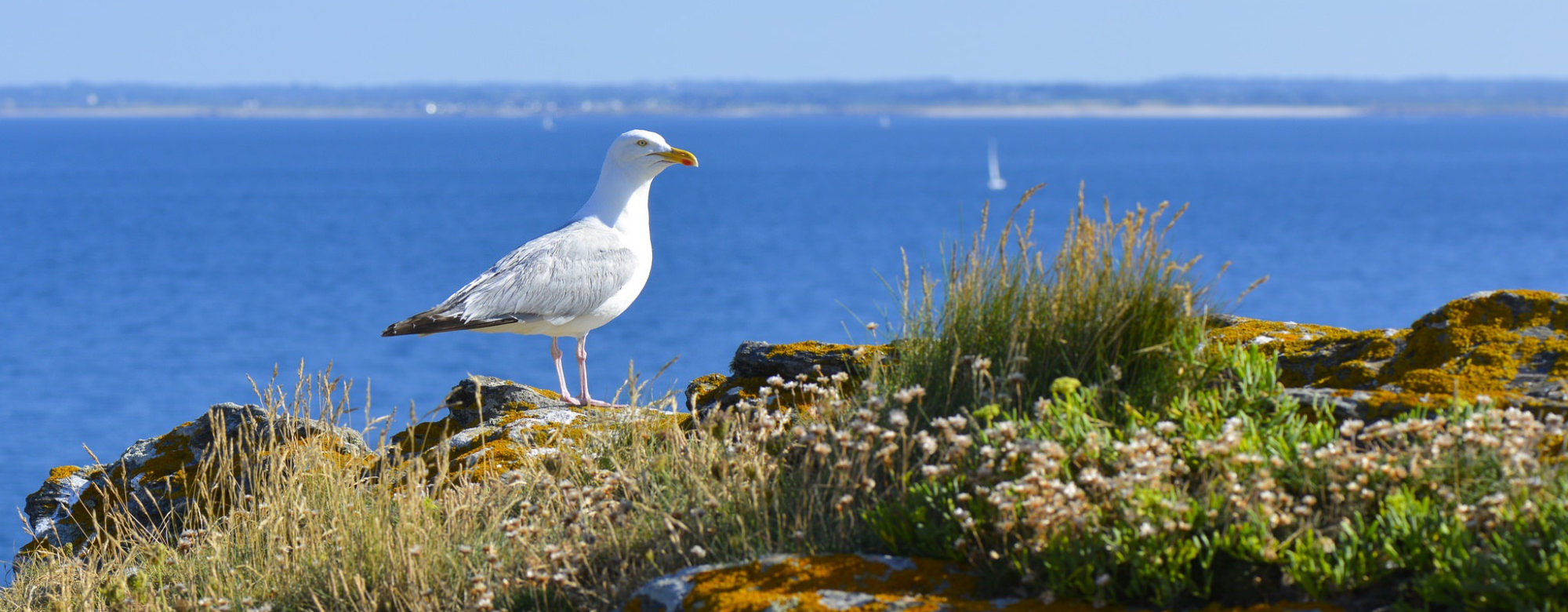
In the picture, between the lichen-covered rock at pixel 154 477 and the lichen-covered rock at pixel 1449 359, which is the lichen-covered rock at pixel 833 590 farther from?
the lichen-covered rock at pixel 154 477

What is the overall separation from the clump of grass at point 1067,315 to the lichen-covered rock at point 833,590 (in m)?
0.74

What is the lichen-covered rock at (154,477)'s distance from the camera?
6.72 metres

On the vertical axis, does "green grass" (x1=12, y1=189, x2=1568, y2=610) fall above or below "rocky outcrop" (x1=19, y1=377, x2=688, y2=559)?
above

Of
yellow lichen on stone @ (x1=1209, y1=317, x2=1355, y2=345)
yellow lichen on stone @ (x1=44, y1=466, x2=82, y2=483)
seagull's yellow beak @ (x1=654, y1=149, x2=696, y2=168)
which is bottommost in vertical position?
yellow lichen on stone @ (x1=44, y1=466, x2=82, y2=483)

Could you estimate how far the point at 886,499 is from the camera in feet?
14.3

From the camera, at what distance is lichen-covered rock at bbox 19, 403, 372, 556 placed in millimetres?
6719

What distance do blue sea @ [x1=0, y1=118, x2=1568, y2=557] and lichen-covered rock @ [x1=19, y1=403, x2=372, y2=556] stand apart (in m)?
1.85

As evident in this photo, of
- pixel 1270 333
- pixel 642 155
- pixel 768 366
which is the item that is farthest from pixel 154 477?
pixel 1270 333

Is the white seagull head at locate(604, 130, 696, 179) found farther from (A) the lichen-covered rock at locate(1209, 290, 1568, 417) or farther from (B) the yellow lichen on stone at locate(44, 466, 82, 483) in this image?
(A) the lichen-covered rock at locate(1209, 290, 1568, 417)

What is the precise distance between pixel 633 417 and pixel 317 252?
6043cm

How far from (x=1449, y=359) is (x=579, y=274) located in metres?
4.90

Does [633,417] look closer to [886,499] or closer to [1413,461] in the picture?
[886,499]

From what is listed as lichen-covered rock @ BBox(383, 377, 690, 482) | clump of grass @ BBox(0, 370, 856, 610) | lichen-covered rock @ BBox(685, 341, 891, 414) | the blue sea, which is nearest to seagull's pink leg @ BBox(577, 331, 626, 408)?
lichen-covered rock @ BBox(383, 377, 690, 482)

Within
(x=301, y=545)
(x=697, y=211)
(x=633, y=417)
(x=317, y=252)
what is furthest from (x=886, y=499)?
(x=697, y=211)
